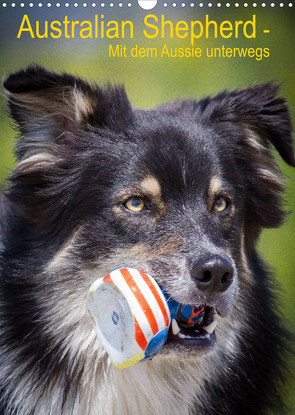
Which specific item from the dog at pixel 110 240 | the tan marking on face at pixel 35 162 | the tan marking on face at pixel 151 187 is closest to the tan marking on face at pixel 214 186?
the dog at pixel 110 240

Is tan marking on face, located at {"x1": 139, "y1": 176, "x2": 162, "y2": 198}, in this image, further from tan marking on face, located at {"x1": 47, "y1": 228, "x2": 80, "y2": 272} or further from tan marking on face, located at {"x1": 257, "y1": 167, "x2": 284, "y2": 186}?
tan marking on face, located at {"x1": 257, "y1": 167, "x2": 284, "y2": 186}

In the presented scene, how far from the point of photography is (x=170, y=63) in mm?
5625

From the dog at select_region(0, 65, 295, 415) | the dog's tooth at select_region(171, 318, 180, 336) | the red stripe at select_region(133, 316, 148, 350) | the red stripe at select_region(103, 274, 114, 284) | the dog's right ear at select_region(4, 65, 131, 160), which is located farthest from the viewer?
the dog's right ear at select_region(4, 65, 131, 160)

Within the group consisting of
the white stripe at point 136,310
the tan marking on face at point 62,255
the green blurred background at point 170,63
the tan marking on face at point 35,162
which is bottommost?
the white stripe at point 136,310

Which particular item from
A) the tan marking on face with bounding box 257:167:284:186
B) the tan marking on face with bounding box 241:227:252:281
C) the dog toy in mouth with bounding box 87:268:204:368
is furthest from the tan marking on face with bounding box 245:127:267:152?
the dog toy in mouth with bounding box 87:268:204:368

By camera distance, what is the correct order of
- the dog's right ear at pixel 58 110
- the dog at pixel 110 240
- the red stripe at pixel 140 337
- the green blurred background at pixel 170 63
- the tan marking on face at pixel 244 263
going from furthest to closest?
the green blurred background at pixel 170 63, the tan marking on face at pixel 244 263, the dog's right ear at pixel 58 110, the dog at pixel 110 240, the red stripe at pixel 140 337

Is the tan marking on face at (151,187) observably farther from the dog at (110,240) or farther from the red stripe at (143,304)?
the red stripe at (143,304)

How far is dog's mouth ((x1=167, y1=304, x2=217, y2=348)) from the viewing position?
4184mm

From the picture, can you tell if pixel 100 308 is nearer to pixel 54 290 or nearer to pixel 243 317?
pixel 54 290

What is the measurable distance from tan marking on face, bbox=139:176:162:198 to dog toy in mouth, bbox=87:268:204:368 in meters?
0.43

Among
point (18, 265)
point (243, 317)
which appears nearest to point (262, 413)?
point (243, 317)

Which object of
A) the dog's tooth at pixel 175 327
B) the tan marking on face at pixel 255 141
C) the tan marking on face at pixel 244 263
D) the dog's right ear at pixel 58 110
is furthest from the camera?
the tan marking on face at pixel 255 141

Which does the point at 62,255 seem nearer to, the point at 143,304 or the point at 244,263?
the point at 143,304

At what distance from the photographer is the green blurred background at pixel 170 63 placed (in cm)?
526
